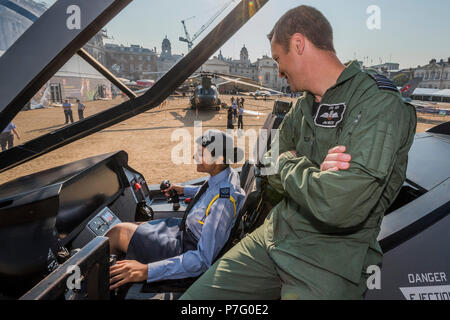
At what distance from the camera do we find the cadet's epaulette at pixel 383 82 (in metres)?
0.99

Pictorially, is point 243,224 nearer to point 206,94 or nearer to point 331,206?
point 331,206

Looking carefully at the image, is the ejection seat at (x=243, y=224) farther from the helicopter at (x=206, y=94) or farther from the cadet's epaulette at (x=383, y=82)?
the helicopter at (x=206, y=94)

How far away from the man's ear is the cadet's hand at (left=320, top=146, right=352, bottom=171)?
477mm

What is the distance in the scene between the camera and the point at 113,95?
5.25ft

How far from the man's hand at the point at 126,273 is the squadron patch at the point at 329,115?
1.32m

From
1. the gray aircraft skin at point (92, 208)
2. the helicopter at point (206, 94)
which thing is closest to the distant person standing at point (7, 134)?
the gray aircraft skin at point (92, 208)

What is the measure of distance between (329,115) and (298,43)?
0.34 m

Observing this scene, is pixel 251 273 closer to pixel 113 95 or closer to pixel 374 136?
pixel 374 136

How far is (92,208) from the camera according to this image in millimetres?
2227

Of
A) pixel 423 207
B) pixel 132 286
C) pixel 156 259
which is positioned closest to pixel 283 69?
pixel 423 207

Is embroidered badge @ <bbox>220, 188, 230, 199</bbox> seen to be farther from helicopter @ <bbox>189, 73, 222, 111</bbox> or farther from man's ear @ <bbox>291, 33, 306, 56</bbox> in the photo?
helicopter @ <bbox>189, 73, 222, 111</bbox>

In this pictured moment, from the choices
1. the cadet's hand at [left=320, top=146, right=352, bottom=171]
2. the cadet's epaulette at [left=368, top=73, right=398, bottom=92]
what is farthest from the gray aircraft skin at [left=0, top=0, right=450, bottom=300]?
the cadet's epaulette at [left=368, top=73, right=398, bottom=92]
